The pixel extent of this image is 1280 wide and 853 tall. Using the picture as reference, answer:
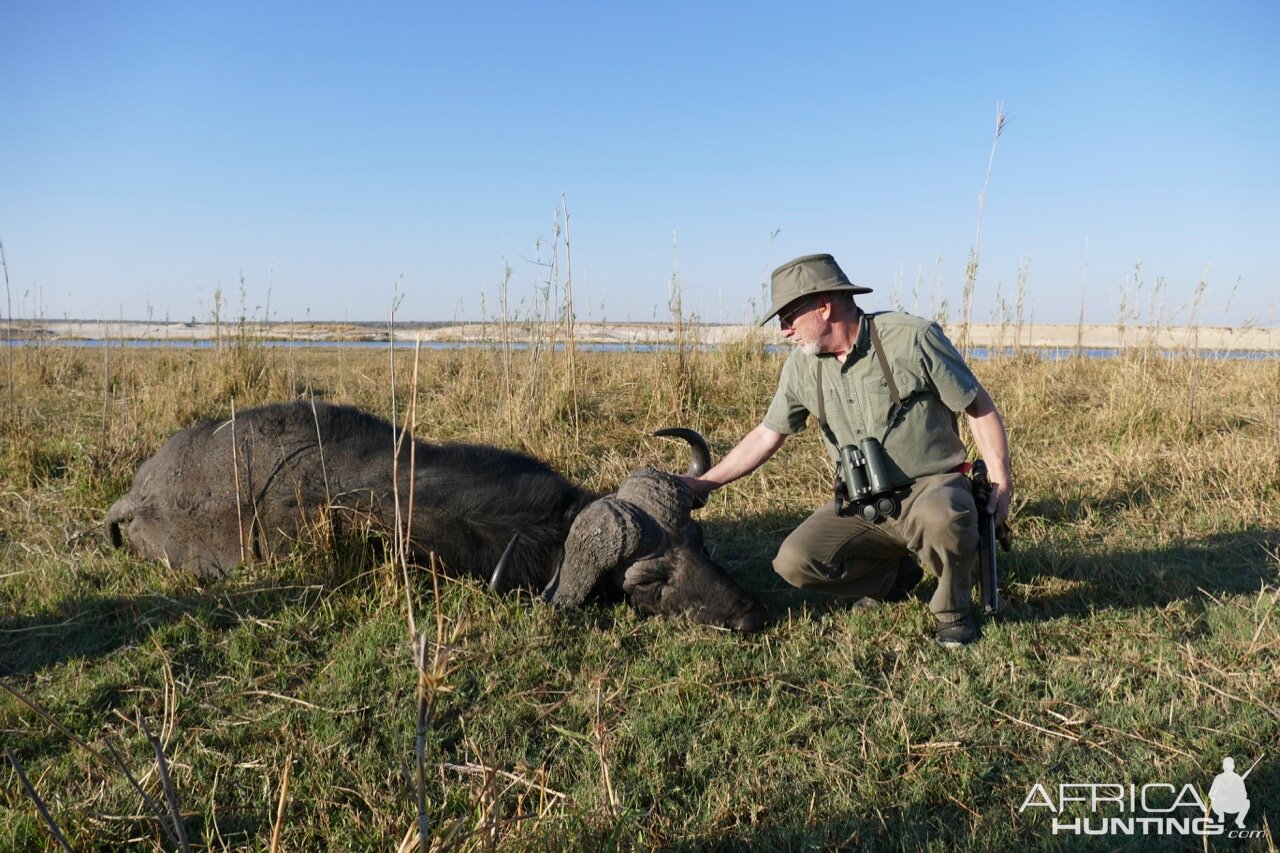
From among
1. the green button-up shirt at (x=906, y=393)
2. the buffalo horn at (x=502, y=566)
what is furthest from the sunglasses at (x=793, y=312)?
the buffalo horn at (x=502, y=566)

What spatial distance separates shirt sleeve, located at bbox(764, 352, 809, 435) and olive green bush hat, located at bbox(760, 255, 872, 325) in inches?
21.2

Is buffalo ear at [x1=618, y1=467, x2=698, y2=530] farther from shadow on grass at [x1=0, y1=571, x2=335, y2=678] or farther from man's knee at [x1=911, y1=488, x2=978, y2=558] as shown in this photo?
shadow on grass at [x1=0, y1=571, x2=335, y2=678]

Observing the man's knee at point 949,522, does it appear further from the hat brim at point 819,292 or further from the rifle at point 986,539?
the hat brim at point 819,292

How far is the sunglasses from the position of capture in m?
3.98

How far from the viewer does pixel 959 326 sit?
8688mm

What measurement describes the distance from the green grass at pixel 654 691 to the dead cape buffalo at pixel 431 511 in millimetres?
164

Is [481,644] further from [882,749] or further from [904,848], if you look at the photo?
[904,848]

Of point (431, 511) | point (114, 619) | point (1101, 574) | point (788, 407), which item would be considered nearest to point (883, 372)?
point (788, 407)

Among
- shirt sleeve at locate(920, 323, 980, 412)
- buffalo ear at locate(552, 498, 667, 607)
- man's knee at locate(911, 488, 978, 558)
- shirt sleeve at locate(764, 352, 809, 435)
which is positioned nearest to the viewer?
man's knee at locate(911, 488, 978, 558)

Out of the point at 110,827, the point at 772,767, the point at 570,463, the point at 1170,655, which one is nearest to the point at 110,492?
the point at 570,463

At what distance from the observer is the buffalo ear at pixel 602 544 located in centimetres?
413

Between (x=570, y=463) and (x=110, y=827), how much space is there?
432 cm

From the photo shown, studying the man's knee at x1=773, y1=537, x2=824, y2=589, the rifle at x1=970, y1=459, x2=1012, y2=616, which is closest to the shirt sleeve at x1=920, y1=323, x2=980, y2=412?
the rifle at x1=970, y1=459, x2=1012, y2=616

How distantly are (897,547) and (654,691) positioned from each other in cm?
150
